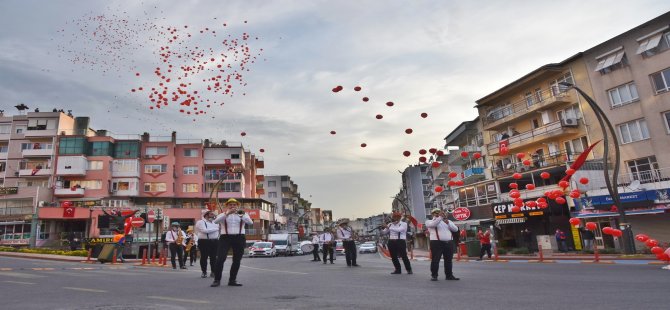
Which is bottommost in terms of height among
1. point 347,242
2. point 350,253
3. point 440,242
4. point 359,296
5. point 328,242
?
point 359,296

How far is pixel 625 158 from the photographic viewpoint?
30109 mm

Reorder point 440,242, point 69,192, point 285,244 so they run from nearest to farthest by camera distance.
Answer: point 440,242 → point 285,244 → point 69,192

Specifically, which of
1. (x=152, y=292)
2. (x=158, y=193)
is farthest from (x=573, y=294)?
(x=158, y=193)

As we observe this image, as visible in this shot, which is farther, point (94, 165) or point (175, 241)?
point (94, 165)

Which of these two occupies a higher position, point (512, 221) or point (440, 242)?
point (512, 221)

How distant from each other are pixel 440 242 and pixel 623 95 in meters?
27.3

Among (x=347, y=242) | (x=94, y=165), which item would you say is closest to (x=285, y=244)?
(x=347, y=242)

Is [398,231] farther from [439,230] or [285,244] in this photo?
[285,244]

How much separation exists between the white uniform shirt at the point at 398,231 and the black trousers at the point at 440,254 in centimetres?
226

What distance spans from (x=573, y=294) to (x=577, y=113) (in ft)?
103

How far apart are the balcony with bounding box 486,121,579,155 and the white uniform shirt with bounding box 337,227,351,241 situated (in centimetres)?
2411

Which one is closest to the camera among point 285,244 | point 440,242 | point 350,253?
point 440,242

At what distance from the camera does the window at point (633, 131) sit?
95.9ft

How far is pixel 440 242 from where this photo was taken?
35.1 feet
